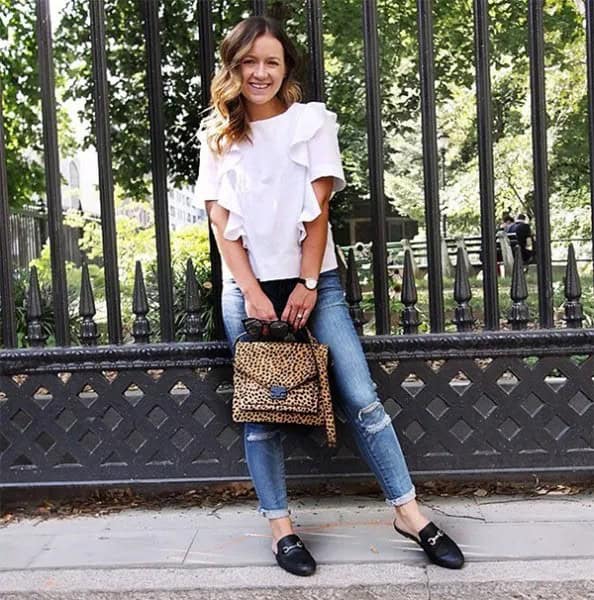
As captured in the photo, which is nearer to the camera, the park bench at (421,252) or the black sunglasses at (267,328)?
the black sunglasses at (267,328)

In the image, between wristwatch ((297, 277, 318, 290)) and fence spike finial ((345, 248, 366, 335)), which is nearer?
wristwatch ((297, 277, 318, 290))

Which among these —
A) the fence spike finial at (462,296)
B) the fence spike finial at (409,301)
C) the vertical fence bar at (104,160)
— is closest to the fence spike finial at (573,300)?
the fence spike finial at (462,296)

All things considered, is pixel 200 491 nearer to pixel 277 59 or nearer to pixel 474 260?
pixel 277 59

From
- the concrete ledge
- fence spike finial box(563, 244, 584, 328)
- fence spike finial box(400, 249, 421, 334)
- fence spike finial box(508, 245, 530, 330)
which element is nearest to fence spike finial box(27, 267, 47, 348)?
the concrete ledge

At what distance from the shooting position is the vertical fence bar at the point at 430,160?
137 inches

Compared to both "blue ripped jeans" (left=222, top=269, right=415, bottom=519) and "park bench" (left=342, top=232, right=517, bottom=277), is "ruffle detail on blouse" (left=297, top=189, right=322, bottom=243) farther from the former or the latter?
"park bench" (left=342, top=232, right=517, bottom=277)

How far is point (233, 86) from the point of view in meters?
2.85

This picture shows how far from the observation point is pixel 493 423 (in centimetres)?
347

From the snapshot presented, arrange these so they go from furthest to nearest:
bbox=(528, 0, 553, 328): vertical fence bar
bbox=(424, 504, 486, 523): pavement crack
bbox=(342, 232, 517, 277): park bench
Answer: bbox=(342, 232, 517, 277): park bench
bbox=(528, 0, 553, 328): vertical fence bar
bbox=(424, 504, 486, 523): pavement crack

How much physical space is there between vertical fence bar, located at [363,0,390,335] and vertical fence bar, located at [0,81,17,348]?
1.75m

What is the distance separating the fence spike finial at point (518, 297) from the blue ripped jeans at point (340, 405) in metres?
0.92

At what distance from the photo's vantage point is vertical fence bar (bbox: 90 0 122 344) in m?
3.53

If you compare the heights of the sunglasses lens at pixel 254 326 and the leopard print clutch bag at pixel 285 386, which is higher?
the sunglasses lens at pixel 254 326

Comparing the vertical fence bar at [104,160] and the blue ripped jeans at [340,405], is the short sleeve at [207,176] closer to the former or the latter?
the blue ripped jeans at [340,405]
